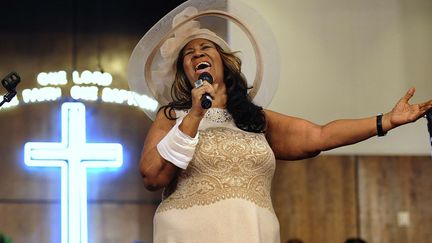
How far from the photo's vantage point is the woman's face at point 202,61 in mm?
2494

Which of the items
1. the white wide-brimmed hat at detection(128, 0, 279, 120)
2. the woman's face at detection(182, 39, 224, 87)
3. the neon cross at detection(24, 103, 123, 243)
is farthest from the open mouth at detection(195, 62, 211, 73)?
the neon cross at detection(24, 103, 123, 243)

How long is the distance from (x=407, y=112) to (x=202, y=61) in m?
0.56

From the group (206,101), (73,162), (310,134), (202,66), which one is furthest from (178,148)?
(73,162)

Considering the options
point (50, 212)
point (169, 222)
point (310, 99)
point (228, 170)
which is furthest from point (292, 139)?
point (50, 212)

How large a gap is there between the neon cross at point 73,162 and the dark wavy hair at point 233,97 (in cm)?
257

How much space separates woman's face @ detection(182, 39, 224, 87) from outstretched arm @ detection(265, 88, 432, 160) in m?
0.20

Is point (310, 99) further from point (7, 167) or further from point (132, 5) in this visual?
point (7, 167)

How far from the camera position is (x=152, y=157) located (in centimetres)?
232

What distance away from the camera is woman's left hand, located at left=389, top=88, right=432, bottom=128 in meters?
2.40

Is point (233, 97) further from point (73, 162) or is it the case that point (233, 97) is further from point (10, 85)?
point (73, 162)

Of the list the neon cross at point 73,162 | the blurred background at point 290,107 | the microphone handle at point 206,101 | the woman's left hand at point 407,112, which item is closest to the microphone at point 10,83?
the microphone handle at point 206,101

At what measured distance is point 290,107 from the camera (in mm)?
5750

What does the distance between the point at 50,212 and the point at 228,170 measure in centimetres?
391

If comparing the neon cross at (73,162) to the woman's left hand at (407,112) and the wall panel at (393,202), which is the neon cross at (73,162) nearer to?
the wall panel at (393,202)
